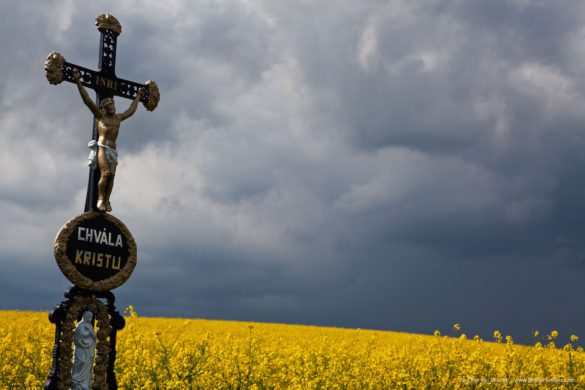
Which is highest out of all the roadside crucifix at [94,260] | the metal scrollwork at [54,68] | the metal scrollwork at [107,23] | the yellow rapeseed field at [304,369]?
the metal scrollwork at [107,23]

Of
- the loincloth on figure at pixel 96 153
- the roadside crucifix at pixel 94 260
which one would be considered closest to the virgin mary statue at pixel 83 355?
the roadside crucifix at pixel 94 260

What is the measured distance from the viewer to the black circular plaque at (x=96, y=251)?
759cm

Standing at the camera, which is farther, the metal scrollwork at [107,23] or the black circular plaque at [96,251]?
the metal scrollwork at [107,23]

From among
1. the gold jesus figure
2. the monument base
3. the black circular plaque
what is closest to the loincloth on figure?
the gold jesus figure

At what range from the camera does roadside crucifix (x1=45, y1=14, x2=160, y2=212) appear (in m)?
8.15

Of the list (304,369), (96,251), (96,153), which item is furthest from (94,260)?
(304,369)

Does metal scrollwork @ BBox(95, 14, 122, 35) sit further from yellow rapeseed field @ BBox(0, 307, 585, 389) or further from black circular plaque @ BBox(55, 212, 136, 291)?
yellow rapeseed field @ BBox(0, 307, 585, 389)

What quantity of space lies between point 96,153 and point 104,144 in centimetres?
16

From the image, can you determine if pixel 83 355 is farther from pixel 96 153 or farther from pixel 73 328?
pixel 96 153

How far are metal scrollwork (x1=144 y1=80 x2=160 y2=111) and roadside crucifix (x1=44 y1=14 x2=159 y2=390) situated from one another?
22.6 inches

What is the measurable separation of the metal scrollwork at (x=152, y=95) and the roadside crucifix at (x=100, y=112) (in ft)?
1.48

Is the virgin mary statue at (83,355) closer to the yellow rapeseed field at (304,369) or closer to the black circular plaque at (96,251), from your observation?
the black circular plaque at (96,251)

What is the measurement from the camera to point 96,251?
25.8 ft

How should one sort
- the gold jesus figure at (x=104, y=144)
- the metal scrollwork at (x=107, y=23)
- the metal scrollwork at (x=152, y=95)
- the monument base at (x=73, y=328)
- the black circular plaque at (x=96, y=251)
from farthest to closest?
1. the metal scrollwork at (x=152, y=95)
2. the metal scrollwork at (x=107, y=23)
3. the gold jesus figure at (x=104, y=144)
4. the black circular plaque at (x=96, y=251)
5. the monument base at (x=73, y=328)
